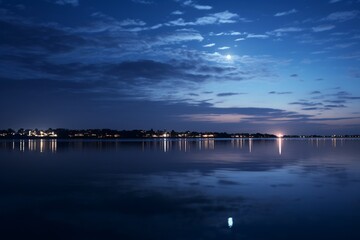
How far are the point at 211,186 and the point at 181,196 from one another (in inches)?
136

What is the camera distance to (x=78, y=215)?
1333 cm

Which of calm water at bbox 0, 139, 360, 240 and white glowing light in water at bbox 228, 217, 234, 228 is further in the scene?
white glowing light in water at bbox 228, 217, 234, 228

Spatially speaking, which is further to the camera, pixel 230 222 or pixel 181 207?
pixel 181 207

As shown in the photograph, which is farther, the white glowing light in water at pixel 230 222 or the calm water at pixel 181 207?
the white glowing light in water at pixel 230 222

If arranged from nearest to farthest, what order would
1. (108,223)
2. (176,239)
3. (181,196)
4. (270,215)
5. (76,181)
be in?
1. (176,239)
2. (108,223)
3. (270,215)
4. (181,196)
5. (76,181)

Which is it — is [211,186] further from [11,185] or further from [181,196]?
[11,185]

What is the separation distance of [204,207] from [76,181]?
1082 cm

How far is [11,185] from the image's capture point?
68.4 ft

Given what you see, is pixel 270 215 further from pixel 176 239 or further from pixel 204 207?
pixel 176 239

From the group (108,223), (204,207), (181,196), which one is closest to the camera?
(108,223)

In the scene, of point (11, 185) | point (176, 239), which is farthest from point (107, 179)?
point (176, 239)

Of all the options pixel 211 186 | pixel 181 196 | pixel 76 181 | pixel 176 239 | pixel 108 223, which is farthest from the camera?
pixel 76 181

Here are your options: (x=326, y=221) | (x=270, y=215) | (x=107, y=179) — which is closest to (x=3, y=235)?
(x=270, y=215)

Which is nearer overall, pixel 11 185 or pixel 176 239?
pixel 176 239
